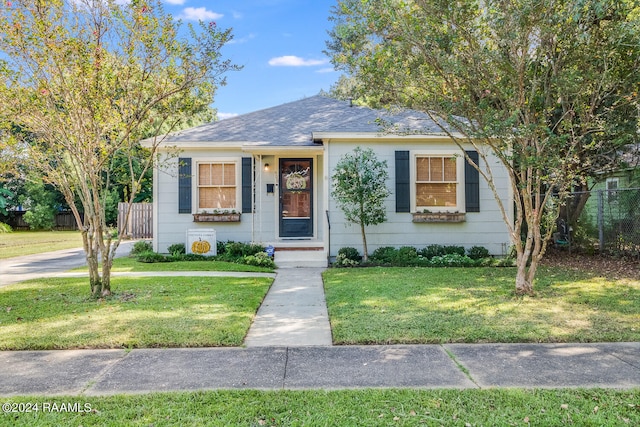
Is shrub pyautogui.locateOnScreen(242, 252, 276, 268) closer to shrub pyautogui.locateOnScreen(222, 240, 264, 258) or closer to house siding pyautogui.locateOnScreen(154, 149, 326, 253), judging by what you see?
shrub pyautogui.locateOnScreen(222, 240, 264, 258)

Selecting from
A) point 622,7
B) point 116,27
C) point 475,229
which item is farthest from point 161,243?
point 622,7

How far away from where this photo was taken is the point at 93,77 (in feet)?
16.2

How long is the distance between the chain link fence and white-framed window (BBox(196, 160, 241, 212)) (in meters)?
8.42

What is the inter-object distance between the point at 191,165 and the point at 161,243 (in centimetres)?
206

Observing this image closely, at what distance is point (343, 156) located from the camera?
926 cm

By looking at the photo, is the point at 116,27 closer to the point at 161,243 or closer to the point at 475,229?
the point at 161,243

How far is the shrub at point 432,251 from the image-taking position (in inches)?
364

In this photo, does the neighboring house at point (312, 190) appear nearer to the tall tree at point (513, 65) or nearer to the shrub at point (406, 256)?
the shrub at point (406, 256)

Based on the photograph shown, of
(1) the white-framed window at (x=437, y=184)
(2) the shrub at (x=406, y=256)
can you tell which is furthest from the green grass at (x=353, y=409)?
(1) the white-framed window at (x=437, y=184)

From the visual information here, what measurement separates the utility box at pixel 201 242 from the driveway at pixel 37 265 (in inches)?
97.6

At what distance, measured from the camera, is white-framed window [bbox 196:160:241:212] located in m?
9.80

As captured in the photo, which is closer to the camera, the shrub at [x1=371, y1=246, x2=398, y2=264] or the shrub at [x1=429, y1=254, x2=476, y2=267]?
the shrub at [x1=429, y1=254, x2=476, y2=267]

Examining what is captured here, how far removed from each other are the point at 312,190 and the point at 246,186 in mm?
1675

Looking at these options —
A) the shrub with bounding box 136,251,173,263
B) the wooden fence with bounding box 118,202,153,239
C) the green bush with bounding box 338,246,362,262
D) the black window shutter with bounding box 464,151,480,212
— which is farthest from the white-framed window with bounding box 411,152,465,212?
the wooden fence with bounding box 118,202,153,239
